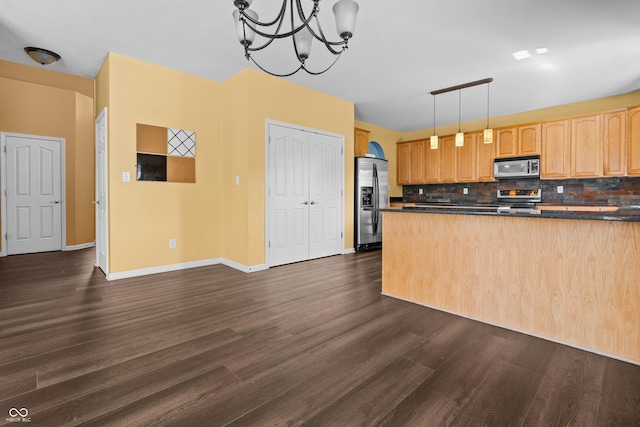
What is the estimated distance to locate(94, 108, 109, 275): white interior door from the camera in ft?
12.4

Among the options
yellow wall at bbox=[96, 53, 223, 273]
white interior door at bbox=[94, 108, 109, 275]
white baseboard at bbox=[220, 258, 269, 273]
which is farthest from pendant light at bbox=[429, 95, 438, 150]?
white interior door at bbox=[94, 108, 109, 275]

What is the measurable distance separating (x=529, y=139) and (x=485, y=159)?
800 mm

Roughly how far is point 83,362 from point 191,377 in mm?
723

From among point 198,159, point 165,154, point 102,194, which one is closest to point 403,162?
point 198,159

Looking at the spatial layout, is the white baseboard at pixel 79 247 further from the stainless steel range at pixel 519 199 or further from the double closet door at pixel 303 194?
the stainless steel range at pixel 519 199

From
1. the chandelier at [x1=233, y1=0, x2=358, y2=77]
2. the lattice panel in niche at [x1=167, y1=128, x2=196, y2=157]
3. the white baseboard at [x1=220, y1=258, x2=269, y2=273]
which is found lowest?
the white baseboard at [x1=220, y1=258, x2=269, y2=273]

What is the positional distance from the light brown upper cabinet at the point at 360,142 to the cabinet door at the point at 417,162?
59.4 inches

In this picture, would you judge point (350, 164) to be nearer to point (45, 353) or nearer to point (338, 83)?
point (338, 83)

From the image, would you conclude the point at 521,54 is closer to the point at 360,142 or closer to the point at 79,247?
the point at 360,142

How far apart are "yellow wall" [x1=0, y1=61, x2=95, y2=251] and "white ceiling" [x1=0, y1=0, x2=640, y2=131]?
5.48 feet

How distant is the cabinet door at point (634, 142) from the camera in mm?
4477

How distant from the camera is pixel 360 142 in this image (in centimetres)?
631

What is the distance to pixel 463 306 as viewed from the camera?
2662 mm

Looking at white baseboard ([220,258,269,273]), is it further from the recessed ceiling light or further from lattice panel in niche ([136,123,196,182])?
the recessed ceiling light
